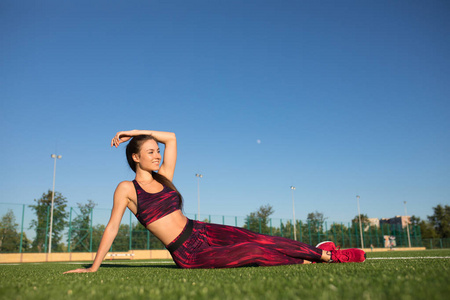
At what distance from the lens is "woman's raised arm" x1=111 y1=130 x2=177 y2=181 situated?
13.3 ft

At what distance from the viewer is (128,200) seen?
3.64 meters

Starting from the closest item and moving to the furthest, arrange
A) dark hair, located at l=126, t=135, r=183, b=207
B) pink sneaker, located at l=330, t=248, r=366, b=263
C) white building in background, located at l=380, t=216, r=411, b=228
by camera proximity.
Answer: pink sneaker, located at l=330, t=248, r=366, b=263, dark hair, located at l=126, t=135, r=183, b=207, white building in background, located at l=380, t=216, r=411, b=228

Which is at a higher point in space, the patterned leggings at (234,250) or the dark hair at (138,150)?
the dark hair at (138,150)

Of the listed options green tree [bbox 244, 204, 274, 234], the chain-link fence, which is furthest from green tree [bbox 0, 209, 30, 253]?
green tree [bbox 244, 204, 274, 234]

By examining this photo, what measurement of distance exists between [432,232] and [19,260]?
77011 millimetres

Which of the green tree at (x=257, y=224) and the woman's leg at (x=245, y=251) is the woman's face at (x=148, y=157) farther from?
the green tree at (x=257, y=224)

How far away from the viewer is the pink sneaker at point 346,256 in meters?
3.77

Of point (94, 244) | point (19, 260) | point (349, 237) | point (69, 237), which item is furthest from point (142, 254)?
point (349, 237)

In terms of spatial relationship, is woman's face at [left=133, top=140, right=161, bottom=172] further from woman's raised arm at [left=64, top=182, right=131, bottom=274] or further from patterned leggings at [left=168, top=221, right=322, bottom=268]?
patterned leggings at [left=168, top=221, right=322, bottom=268]

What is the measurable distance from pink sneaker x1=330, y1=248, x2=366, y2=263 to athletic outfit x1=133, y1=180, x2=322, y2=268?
0.22m

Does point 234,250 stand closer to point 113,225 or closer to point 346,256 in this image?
point 113,225

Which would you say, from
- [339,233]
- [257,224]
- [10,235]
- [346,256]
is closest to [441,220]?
[339,233]

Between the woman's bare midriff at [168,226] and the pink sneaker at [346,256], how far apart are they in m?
1.78

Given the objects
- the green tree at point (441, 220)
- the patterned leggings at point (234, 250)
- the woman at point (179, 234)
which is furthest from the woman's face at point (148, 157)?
the green tree at point (441, 220)
